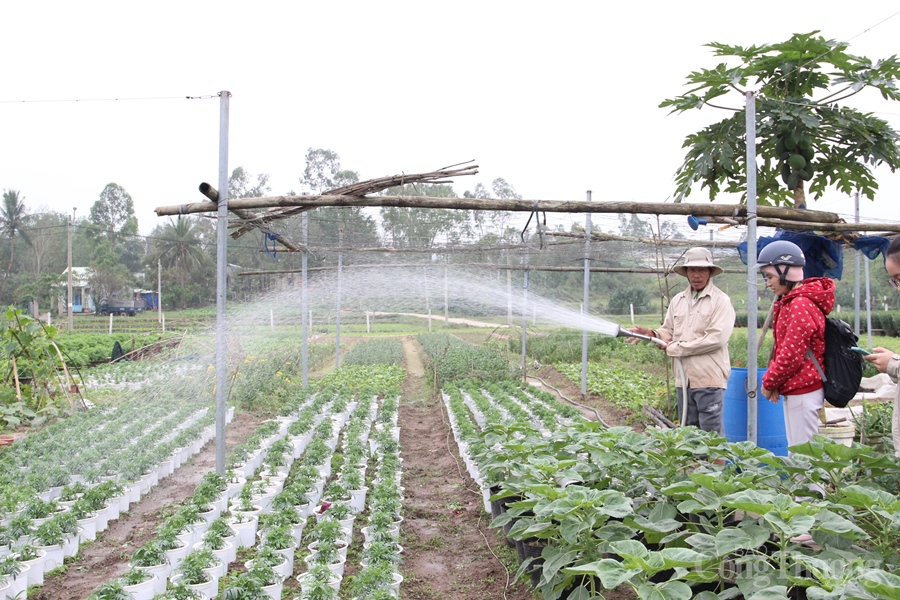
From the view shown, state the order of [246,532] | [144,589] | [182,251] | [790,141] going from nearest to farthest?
[144,589] → [246,532] → [790,141] → [182,251]

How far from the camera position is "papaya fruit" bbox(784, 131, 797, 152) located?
A: 525cm

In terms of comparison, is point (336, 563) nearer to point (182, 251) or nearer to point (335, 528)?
point (335, 528)

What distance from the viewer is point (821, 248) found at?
5.86 m

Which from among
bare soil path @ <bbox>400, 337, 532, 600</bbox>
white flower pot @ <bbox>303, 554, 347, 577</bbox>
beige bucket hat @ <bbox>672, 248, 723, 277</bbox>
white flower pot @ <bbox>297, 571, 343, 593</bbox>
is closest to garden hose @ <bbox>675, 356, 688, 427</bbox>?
beige bucket hat @ <bbox>672, 248, 723, 277</bbox>

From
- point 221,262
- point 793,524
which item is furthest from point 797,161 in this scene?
point 221,262

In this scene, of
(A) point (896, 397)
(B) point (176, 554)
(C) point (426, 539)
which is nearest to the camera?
(A) point (896, 397)

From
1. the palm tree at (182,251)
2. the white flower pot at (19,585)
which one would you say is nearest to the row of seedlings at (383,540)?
the white flower pot at (19,585)

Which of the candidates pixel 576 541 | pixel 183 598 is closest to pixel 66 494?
pixel 183 598

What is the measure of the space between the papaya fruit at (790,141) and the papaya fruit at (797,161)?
0.07 m

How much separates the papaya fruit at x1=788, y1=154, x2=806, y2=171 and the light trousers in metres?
2.01

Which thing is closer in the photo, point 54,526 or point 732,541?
point 732,541

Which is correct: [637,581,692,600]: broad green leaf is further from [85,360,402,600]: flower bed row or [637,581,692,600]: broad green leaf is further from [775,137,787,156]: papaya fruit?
[775,137,787,156]: papaya fruit

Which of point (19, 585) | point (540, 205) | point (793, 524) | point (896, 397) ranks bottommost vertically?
point (19, 585)

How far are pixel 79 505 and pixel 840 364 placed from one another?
5.23 meters
